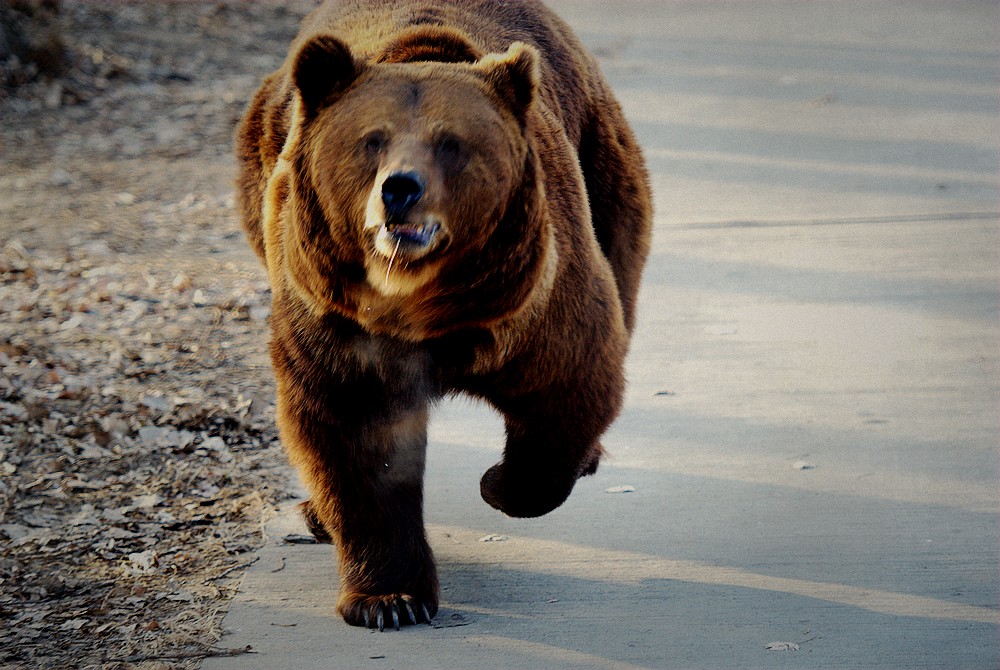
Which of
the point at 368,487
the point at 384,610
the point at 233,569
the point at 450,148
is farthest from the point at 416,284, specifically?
the point at 233,569

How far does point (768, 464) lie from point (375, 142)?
A: 7.17 feet

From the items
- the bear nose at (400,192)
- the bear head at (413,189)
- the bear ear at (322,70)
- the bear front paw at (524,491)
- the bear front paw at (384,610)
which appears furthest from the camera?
the bear front paw at (524,491)

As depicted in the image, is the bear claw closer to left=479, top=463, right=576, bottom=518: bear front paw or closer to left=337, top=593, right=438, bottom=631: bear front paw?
left=337, top=593, right=438, bottom=631: bear front paw

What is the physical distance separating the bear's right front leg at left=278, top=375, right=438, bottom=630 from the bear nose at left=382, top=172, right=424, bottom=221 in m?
0.67

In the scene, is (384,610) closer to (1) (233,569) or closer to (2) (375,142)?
(1) (233,569)

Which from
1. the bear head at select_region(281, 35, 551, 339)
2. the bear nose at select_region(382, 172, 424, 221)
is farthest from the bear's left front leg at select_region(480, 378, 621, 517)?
the bear nose at select_region(382, 172, 424, 221)

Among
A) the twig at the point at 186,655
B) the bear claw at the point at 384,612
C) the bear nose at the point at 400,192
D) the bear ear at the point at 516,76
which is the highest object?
the bear ear at the point at 516,76

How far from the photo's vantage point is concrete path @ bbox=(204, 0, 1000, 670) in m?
3.49

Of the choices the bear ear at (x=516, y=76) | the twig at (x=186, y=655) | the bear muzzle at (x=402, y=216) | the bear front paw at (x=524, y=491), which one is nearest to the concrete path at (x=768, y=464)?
the twig at (x=186, y=655)

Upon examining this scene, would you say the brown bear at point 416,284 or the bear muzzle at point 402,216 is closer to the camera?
the bear muzzle at point 402,216

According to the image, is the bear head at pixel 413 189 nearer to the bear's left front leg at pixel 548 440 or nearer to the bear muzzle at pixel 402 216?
the bear muzzle at pixel 402 216

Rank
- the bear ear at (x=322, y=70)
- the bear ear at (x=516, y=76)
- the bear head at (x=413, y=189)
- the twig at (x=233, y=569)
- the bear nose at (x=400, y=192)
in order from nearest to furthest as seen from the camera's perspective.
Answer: the bear nose at (x=400, y=192)
the bear head at (x=413, y=189)
the bear ear at (x=322, y=70)
the bear ear at (x=516, y=76)
the twig at (x=233, y=569)

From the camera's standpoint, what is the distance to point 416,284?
317 centimetres

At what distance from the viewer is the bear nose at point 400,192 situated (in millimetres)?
2926
